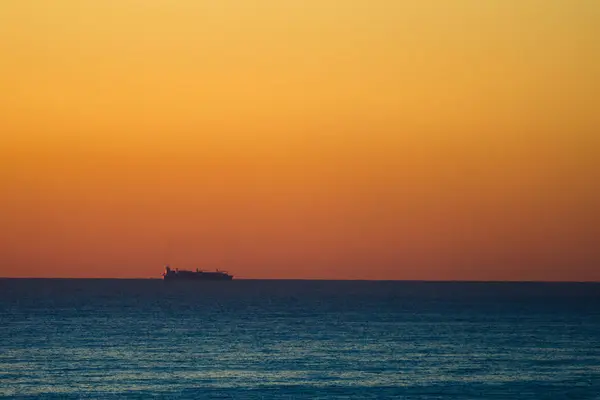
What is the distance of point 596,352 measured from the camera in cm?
10006

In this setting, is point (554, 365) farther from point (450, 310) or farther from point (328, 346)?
point (450, 310)

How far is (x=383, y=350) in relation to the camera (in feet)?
331

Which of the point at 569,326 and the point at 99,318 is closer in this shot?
the point at 569,326

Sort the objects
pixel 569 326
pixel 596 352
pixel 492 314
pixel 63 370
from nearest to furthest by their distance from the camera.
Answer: pixel 63 370 < pixel 596 352 < pixel 569 326 < pixel 492 314

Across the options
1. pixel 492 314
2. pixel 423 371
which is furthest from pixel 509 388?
pixel 492 314

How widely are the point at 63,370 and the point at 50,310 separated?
98645 millimetres

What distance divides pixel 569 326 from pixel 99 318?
6296cm

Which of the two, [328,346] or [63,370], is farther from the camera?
[328,346]

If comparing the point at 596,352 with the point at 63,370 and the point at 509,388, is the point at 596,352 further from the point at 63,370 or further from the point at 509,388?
the point at 63,370

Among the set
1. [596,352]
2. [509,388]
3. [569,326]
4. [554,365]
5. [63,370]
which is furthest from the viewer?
[569,326]

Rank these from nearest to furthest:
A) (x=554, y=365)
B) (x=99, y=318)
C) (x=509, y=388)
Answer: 1. (x=509, y=388)
2. (x=554, y=365)
3. (x=99, y=318)

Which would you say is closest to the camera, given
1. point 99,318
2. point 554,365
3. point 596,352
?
point 554,365

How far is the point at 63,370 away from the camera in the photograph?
8188 cm

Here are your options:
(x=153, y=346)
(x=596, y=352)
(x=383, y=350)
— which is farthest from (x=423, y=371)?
(x=153, y=346)
